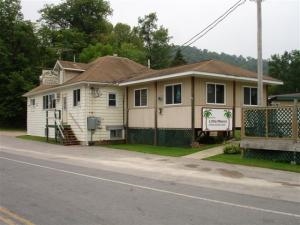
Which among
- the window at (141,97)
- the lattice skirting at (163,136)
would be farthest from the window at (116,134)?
the window at (141,97)

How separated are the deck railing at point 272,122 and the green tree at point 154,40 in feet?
180

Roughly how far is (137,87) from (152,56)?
4789cm

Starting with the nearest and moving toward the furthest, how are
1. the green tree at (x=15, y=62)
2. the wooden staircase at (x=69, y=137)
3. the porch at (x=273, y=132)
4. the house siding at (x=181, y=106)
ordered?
1. the porch at (x=273, y=132)
2. the house siding at (x=181, y=106)
3. the wooden staircase at (x=69, y=137)
4. the green tree at (x=15, y=62)

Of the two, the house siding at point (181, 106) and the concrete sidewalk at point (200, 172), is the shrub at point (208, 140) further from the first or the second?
the concrete sidewalk at point (200, 172)

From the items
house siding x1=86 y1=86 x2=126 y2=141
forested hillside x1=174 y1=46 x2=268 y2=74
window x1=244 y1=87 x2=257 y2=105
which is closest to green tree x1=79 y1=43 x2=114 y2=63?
forested hillside x1=174 y1=46 x2=268 y2=74

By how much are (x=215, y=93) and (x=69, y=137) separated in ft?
33.0

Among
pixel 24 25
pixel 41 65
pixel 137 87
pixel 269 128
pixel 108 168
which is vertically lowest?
pixel 108 168

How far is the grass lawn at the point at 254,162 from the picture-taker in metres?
16.9

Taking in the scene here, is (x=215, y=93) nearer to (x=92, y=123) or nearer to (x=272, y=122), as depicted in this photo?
(x=272, y=122)

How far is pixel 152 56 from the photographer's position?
76.8 metres

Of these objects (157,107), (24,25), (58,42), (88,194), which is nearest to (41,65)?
(24,25)

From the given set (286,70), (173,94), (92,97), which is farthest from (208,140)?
(286,70)

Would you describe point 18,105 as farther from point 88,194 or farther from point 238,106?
point 88,194

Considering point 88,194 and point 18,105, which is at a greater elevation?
point 18,105
